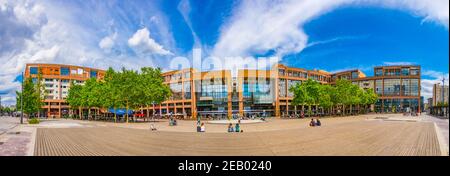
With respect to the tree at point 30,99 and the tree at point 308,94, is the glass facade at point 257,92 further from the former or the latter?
the tree at point 30,99

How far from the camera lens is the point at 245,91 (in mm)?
82812

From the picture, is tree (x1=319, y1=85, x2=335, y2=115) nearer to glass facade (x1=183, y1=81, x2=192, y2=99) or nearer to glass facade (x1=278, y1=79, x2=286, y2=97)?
glass facade (x1=278, y1=79, x2=286, y2=97)

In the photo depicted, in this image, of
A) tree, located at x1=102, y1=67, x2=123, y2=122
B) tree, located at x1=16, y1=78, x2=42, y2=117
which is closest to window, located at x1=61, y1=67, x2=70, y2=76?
tree, located at x1=16, y1=78, x2=42, y2=117

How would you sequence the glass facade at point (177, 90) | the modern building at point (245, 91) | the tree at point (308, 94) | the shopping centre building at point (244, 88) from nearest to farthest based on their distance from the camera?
1. the tree at point (308, 94)
2. the modern building at point (245, 91)
3. the shopping centre building at point (244, 88)
4. the glass facade at point (177, 90)

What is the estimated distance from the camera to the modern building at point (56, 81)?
101250 mm

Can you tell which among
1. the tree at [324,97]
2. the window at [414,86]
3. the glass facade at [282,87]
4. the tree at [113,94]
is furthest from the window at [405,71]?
the tree at [113,94]

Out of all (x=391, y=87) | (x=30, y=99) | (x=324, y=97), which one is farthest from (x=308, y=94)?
(x=391, y=87)

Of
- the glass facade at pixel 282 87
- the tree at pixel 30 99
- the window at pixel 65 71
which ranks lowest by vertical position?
the tree at pixel 30 99

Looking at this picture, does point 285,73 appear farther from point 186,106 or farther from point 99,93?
point 99,93

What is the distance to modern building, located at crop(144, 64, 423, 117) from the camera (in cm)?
8181

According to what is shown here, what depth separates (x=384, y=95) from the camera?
377 feet

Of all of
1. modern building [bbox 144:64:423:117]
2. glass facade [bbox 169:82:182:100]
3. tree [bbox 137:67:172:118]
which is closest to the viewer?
tree [bbox 137:67:172:118]
